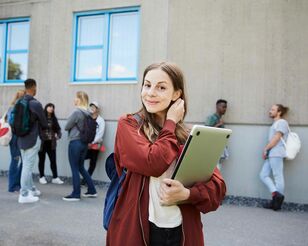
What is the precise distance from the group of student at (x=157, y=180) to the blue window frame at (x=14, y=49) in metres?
8.88

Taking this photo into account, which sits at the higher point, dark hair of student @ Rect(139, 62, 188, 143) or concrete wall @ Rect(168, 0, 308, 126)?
concrete wall @ Rect(168, 0, 308, 126)

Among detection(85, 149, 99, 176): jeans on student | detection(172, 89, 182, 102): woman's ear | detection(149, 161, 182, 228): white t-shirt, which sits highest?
detection(172, 89, 182, 102): woman's ear

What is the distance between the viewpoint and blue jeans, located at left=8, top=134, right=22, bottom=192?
282 inches

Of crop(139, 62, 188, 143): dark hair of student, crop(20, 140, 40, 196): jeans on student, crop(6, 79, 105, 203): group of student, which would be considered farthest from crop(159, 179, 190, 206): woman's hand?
crop(20, 140, 40, 196): jeans on student

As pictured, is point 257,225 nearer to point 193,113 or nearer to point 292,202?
point 292,202

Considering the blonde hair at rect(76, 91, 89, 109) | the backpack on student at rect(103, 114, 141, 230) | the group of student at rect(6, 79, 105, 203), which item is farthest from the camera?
the blonde hair at rect(76, 91, 89, 109)

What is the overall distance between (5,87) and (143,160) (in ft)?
30.9

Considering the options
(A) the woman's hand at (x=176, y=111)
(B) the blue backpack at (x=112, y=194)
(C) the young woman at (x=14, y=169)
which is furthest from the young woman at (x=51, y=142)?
(A) the woman's hand at (x=176, y=111)

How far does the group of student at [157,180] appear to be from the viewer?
175 cm

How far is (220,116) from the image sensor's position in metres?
7.47

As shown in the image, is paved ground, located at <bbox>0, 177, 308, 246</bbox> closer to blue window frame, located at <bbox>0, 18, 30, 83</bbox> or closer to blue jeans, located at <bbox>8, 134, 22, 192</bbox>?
blue jeans, located at <bbox>8, 134, 22, 192</bbox>

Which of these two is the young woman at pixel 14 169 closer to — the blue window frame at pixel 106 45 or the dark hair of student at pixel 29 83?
the dark hair of student at pixel 29 83

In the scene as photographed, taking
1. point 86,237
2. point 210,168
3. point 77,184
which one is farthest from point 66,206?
point 210,168

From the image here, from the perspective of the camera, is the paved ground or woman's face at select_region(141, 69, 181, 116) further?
the paved ground
